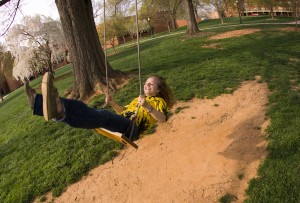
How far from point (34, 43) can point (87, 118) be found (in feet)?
82.8

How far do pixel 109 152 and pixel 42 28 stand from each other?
2468 cm

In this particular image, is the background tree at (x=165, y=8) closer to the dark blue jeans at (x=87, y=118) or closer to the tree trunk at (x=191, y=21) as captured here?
the tree trunk at (x=191, y=21)

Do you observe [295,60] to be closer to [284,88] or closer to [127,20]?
[284,88]

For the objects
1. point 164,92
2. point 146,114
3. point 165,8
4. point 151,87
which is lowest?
point 146,114

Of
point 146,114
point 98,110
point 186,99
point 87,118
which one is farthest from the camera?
point 186,99

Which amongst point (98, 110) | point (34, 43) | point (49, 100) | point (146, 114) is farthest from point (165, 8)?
point (49, 100)

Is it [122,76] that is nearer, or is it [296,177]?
[296,177]

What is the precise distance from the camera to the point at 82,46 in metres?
9.62

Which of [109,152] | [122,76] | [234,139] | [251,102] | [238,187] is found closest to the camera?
[238,187]

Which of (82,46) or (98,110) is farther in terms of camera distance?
(82,46)

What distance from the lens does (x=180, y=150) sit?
6.04 metres

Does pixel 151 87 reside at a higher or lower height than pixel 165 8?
lower

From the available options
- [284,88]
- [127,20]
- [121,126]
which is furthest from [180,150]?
[127,20]

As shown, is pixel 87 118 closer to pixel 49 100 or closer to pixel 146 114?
pixel 49 100
